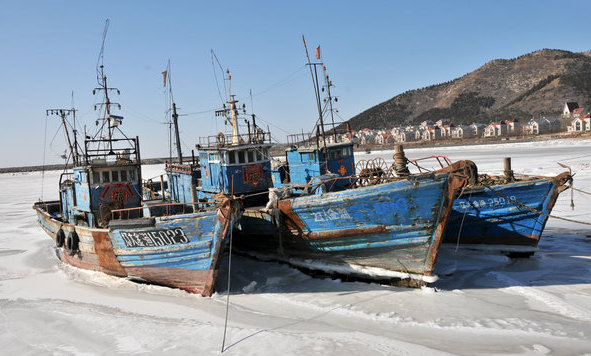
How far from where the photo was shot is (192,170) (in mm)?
17625

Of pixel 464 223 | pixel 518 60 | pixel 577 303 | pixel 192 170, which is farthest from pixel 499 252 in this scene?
pixel 518 60

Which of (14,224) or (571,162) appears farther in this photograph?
(571,162)

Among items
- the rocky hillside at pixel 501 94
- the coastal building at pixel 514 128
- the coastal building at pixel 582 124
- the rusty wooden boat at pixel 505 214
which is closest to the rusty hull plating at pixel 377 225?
the rusty wooden boat at pixel 505 214

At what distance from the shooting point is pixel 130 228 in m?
11.8

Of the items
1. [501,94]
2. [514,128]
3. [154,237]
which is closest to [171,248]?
[154,237]

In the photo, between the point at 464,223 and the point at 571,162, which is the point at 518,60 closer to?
the point at 571,162

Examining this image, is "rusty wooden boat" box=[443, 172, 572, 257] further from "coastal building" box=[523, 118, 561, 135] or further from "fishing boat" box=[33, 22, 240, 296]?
"coastal building" box=[523, 118, 561, 135]

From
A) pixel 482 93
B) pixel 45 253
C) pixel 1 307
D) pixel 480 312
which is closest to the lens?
pixel 480 312

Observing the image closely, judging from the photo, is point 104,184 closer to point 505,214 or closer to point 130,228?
point 130,228

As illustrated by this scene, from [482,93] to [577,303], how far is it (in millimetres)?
174022

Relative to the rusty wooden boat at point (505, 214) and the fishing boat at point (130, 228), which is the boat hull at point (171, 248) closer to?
the fishing boat at point (130, 228)

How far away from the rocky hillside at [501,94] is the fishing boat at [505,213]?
12172 centimetres

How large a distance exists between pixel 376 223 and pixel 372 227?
0.15 meters

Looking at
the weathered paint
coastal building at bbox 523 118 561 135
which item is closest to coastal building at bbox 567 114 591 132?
coastal building at bbox 523 118 561 135
